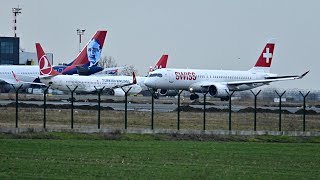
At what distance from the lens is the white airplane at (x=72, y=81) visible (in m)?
86.4

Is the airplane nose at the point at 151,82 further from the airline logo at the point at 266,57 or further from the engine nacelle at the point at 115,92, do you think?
the airline logo at the point at 266,57

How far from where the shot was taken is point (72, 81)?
3403 inches

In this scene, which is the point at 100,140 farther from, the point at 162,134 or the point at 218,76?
the point at 218,76

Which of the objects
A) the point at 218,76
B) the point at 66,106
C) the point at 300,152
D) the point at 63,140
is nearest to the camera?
→ the point at 300,152

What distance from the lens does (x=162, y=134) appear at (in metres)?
35.1

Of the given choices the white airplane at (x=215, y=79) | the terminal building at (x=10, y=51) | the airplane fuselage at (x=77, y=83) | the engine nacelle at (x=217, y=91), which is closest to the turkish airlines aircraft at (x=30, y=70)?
the airplane fuselage at (x=77, y=83)

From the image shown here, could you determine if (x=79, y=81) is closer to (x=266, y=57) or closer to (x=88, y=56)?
(x=88, y=56)

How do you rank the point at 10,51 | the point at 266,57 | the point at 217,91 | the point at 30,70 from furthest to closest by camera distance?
the point at 10,51 → the point at 30,70 → the point at 266,57 → the point at 217,91

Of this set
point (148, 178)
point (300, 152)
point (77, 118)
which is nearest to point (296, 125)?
point (77, 118)

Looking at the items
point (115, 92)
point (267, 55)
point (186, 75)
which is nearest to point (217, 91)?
point (186, 75)

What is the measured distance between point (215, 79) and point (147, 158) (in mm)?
66670

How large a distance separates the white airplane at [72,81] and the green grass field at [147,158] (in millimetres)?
51979

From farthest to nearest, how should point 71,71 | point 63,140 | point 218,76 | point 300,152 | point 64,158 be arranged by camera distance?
point 71,71 < point 218,76 < point 63,140 < point 300,152 < point 64,158

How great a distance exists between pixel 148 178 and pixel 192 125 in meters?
23.3
